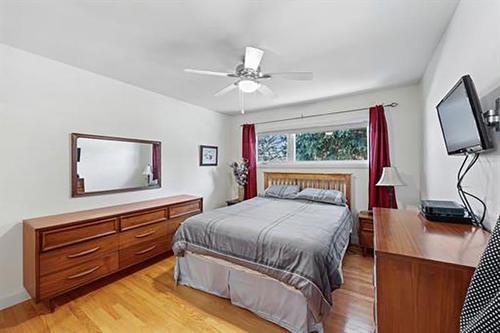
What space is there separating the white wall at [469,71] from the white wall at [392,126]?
0.89m

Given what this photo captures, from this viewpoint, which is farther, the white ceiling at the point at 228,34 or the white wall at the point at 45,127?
the white wall at the point at 45,127

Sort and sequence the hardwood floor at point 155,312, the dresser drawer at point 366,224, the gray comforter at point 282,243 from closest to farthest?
1. the gray comforter at point 282,243
2. the hardwood floor at point 155,312
3. the dresser drawer at point 366,224

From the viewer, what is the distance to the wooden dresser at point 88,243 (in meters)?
2.00

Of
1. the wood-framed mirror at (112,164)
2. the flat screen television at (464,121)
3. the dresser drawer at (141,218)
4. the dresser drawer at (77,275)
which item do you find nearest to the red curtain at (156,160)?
the wood-framed mirror at (112,164)

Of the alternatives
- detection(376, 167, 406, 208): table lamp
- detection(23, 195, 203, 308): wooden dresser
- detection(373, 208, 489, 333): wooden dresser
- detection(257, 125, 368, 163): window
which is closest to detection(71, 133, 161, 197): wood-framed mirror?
detection(23, 195, 203, 308): wooden dresser

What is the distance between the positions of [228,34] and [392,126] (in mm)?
2816

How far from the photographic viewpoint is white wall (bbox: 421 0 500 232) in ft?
3.77

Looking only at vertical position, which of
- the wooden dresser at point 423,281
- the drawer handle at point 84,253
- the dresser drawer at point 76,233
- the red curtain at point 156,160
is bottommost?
the drawer handle at point 84,253

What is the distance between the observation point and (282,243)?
6.32ft

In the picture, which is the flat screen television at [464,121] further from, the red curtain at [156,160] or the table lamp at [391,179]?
the red curtain at [156,160]

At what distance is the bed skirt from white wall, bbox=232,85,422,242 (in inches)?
88.5

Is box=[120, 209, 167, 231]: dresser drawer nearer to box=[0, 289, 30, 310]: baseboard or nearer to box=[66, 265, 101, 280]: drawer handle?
box=[66, 265, 101, 280]: drawer handle

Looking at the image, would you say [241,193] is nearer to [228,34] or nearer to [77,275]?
[77,275]

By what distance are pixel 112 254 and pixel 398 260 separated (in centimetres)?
273
